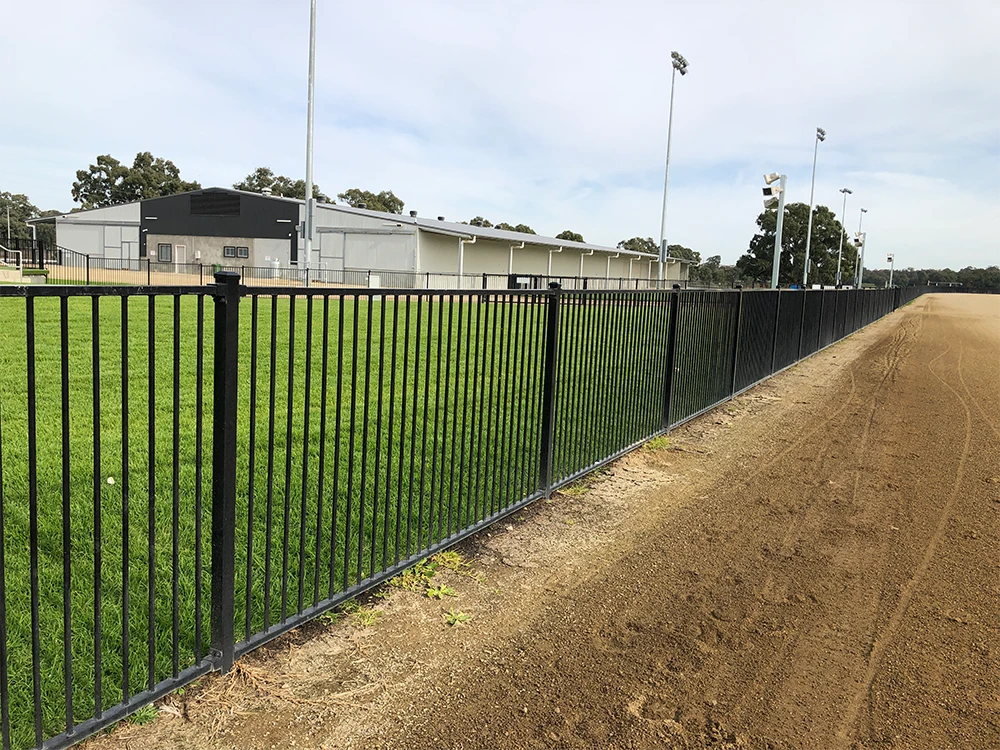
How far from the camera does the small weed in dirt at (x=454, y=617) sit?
3811 mm

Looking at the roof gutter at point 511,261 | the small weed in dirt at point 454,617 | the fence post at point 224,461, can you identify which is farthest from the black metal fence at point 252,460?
the roof gutter at point 511,261

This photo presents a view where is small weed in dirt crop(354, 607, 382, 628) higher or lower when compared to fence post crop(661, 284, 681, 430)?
lower

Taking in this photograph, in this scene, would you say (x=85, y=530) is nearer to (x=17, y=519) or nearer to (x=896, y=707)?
(x=17, y=519)

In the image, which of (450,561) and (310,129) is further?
(310,129)

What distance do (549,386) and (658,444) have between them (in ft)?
8.95

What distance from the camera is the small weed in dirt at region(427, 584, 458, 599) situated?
4109 millimetres

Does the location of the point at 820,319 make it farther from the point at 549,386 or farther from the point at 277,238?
the point at 277,238

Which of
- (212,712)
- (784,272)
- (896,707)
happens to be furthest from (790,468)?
→ (784,272)

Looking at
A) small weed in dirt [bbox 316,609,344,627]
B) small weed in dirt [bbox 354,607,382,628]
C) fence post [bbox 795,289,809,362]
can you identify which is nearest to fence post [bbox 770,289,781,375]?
fence post [bbox 795,289,809,362]

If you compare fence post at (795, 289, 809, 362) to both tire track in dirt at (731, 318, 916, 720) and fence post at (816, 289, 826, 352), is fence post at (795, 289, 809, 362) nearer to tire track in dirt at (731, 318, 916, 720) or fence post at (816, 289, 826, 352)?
fence post at (816, 289, 826, 352)

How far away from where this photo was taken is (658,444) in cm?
786

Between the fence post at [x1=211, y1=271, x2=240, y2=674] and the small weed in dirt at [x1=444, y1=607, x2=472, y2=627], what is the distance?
1.11 m

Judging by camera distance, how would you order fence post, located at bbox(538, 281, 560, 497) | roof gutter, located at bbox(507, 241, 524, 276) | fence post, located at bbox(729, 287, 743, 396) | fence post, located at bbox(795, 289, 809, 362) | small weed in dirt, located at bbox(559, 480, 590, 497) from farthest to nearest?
1. roof gutter, located at bbox(507, 241, 524, 276)
2. fence post, located at bbox(795, 289, 809, 362)
3. fence post, located at bbox(729, 287, 743, 396)
4. small weed in dirt, located at bbox(559, 480, 590, 497)
5. fence post, located at bbox(538, 281, 560, 497)

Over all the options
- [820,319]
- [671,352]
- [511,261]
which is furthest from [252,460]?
[511,261]
